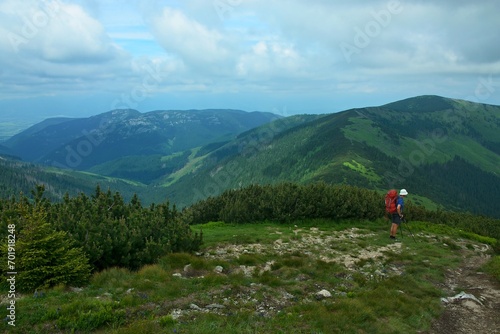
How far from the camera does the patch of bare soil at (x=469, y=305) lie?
34.8 feet

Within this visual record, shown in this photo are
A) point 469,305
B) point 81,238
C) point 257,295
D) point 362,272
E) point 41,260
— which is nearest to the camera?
point 41,260

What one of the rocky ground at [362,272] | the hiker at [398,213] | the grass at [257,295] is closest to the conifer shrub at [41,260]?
the grass at [257,295]

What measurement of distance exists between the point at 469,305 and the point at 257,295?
26.0 ft

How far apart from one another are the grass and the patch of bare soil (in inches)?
16.7

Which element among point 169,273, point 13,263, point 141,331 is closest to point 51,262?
point 13,263

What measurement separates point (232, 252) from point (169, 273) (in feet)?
16.9

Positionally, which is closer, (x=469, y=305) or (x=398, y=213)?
(x=469, y=305)

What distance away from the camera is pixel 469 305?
1226 centimetres

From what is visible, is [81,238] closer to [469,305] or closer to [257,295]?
[257,295]

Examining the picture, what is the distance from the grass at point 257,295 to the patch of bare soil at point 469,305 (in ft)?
1.39

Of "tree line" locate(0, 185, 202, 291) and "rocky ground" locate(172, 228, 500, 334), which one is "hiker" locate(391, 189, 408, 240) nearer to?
"rocky ground" locate(172, 228, 500, 334)

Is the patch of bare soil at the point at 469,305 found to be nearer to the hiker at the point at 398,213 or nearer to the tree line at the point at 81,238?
the hiker at the point at 398,213

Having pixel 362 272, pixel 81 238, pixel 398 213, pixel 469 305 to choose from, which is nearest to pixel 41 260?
pixel 81 238

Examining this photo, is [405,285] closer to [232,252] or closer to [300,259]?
[300,259]
